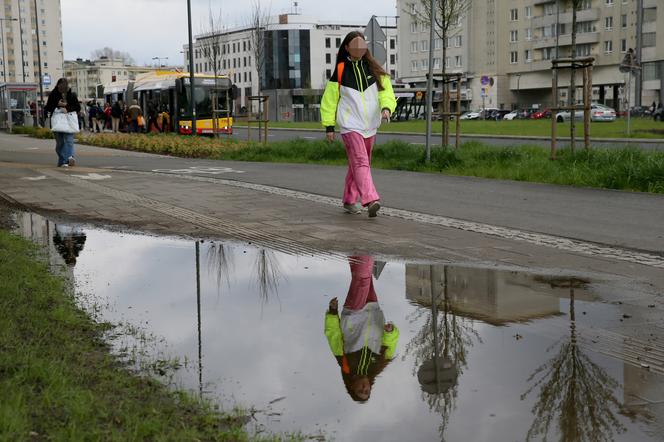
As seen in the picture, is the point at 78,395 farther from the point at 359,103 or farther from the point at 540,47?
the point at 540,47

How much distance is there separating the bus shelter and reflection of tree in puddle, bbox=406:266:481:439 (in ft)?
159

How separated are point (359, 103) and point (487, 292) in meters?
4.40

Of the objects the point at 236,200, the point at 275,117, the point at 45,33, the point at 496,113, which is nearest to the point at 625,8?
the point at 496,113

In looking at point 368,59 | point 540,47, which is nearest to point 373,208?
point 368,59

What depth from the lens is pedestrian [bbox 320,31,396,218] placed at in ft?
33.1

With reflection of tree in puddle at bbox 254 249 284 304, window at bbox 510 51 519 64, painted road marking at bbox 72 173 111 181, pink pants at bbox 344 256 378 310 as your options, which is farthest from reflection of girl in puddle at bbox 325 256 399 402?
window at bbox 510 51 519 64

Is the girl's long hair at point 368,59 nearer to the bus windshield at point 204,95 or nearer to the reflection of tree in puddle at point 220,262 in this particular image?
the reflection of tree in puddle at point 220,262

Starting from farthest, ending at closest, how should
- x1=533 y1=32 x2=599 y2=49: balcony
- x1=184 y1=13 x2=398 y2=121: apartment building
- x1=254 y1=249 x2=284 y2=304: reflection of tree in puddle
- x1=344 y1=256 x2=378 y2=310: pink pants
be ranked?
x1=184 y1=13 x2=398 y2=121: apartment building → x1=533 y1=32 x2=599 y2=49: balcony → x1=254 y1=249 x2=284 y2=304: reflection of tree in puddle → x1=344 y1=256 x2=378 y2=310: pink pants

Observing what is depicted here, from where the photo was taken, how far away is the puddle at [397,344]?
12.1ft

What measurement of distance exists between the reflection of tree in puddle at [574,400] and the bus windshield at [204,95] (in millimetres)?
38919

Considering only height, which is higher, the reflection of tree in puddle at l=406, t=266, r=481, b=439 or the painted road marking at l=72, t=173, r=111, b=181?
the painted road marking at l=72, t=173, r=111, b=181

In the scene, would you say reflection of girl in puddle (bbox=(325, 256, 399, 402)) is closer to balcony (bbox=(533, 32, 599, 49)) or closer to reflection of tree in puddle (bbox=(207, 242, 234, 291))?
reflection of tree in puddle (bbox=(207, 242, 234, 291))

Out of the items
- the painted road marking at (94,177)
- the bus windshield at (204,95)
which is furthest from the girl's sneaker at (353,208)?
the bus windshield at (204,95)

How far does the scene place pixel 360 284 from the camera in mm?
6484
